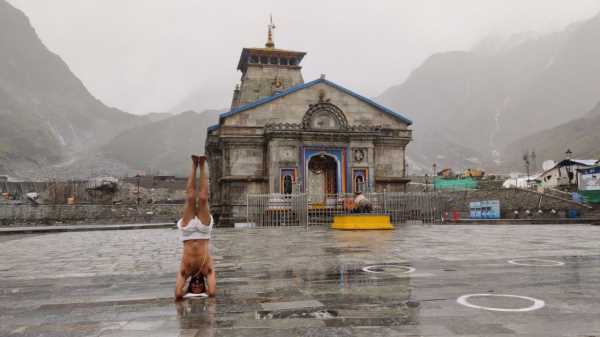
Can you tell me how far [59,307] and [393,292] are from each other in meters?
3.97

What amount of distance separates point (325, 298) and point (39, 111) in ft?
586

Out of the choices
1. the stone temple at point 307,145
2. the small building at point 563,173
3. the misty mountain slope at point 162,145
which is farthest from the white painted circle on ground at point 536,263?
the misty mountain slope at point 162,145

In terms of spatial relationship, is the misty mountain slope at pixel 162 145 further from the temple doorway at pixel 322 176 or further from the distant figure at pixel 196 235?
the distant figure at pixel 196 235

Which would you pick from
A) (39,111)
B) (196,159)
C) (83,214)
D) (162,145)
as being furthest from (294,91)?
(39,111)

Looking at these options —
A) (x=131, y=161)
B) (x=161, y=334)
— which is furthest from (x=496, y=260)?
(x=131, y=161)

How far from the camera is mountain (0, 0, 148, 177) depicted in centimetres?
11344

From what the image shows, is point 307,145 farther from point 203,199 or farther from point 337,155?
point 203,199

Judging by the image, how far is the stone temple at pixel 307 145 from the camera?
2812 centimetres

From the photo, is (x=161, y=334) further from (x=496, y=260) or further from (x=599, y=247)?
(x=599, y=247)

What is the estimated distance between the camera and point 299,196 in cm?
2477

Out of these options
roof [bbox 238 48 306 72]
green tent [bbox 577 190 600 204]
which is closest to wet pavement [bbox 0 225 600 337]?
green tent [bbox 577 190 600 204]

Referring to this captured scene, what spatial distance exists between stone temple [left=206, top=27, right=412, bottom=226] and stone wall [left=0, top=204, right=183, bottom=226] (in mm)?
17346

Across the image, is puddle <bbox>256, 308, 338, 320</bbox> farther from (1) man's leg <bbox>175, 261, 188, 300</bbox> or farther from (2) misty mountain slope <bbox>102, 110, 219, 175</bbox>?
(2) misty mountain slope <bbox>102, 110, 219, 175</bbox>

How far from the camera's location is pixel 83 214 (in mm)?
45094
